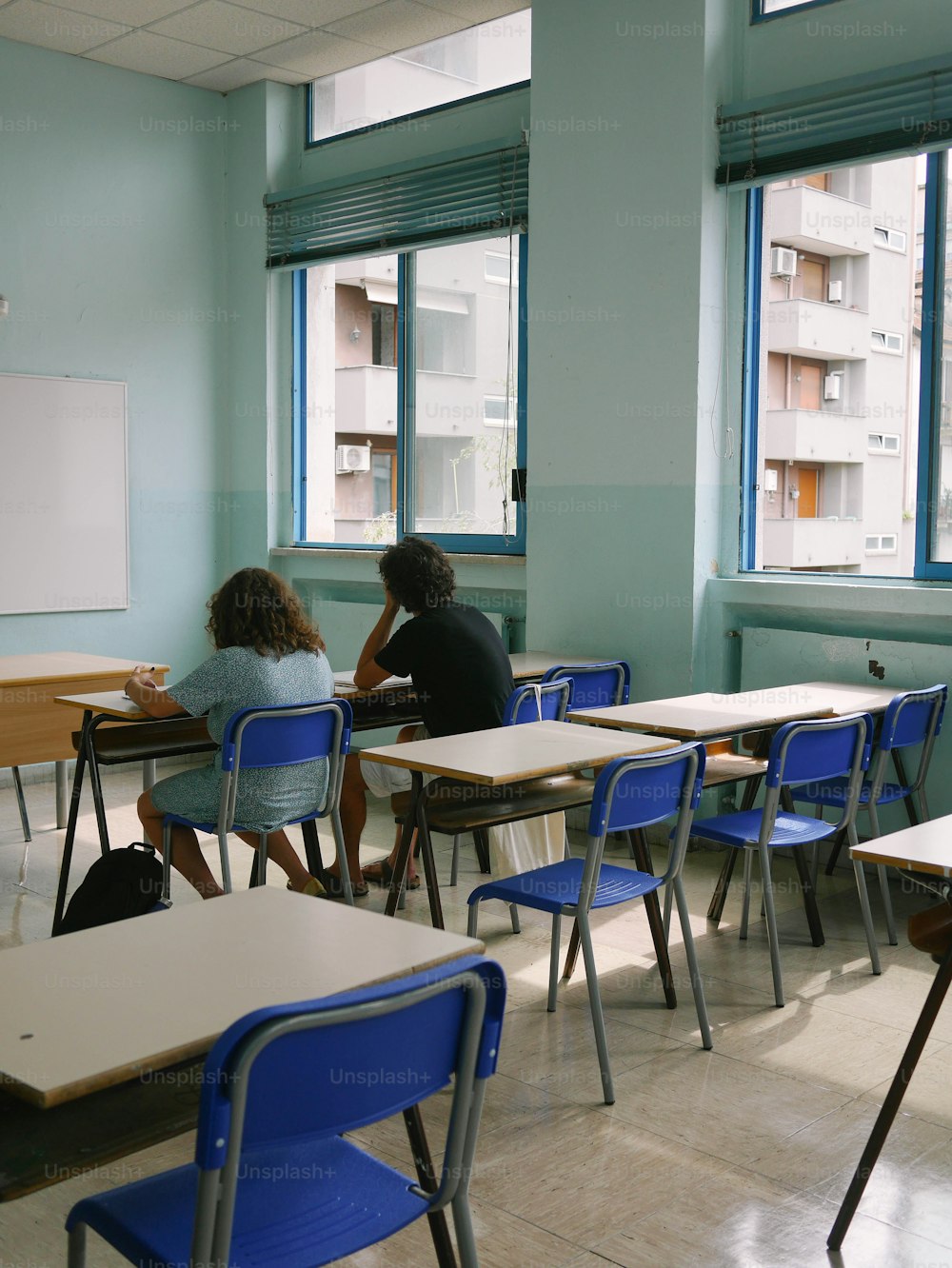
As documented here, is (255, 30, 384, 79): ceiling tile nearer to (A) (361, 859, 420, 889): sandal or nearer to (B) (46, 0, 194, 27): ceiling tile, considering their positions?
(B) (46, 0, 194, 27): ceiling tile

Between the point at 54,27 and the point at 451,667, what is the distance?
3.99 metres

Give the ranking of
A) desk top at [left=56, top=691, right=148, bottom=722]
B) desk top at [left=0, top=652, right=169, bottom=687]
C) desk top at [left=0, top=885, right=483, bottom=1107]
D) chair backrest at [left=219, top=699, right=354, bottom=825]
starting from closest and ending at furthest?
desk top at [left=0, top=885, right=483, bottom=1107] < chair backrest at [left=219, top=699, right=354, bottom=825] < desk top at [left=56, top=691, right=148, bottom=722] < desk top at [left=0, top=652, right=169, bottom=687]

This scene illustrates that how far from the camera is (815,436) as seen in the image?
4863 millimetres

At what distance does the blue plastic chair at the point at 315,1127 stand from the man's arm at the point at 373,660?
8.31 ft

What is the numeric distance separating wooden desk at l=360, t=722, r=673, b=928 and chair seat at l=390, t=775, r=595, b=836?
0.12 meters

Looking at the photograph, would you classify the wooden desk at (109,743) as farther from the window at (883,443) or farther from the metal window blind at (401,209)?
the metal window blind at (401,209)

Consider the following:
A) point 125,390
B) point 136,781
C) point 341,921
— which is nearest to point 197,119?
point 125,390

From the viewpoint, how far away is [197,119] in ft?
22.0

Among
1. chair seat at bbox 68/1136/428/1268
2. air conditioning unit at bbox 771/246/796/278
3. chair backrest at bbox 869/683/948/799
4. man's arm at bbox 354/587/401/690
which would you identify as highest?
air conditioning unit at bbox 771/246/796/278

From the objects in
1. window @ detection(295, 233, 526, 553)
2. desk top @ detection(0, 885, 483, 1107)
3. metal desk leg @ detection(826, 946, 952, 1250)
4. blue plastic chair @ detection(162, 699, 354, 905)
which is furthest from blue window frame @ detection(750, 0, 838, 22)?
desk top @ detection(0, 885, 483, 1107)

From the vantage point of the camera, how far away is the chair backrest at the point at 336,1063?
1235 millimetres

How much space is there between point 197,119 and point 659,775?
5.39 metres

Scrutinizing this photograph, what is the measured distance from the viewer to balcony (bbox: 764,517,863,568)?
4.74 meters

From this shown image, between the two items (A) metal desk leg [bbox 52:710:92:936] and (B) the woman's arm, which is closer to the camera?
(B) the woman's arm
